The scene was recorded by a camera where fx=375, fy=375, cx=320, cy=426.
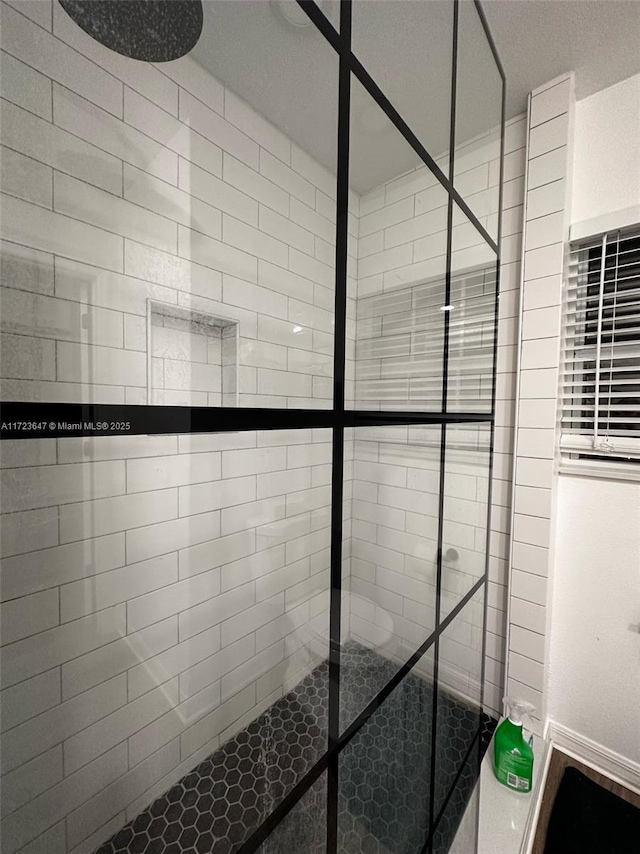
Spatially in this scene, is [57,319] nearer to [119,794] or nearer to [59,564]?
[59,564]

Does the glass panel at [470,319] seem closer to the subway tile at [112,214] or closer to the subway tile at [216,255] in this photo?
the subway tile at [216,255]

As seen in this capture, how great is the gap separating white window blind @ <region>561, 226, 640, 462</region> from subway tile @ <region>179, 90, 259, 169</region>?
135cm

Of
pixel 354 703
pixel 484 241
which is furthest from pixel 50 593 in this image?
pixel 484 241

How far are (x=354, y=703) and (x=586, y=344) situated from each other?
1503 mm

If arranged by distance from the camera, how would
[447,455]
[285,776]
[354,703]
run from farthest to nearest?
[447,455] → [354,703] → [285,776]

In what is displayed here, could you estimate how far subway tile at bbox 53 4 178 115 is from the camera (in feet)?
1.01

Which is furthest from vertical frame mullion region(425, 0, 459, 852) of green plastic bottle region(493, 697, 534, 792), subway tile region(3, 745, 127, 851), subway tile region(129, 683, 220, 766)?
subway tile region(3, 745, 127, 851)

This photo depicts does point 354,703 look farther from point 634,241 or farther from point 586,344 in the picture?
point 634,241

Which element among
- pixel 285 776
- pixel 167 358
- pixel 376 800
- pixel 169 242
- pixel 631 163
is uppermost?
pixel 631 163

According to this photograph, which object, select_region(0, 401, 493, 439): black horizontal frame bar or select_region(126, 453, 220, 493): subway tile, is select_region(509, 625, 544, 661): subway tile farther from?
select_region(126, 453, 220, 493): subway tile

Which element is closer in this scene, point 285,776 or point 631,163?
point 285,776

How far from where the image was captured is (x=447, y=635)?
109 centimetres

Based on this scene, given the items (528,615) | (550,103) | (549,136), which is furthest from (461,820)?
(550,103)

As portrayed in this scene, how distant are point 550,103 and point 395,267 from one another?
1.19m
